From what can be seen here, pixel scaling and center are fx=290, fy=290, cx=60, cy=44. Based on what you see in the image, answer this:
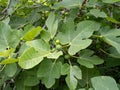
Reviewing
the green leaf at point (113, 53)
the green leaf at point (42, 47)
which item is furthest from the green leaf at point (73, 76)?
the green leaf at point (113, 53)

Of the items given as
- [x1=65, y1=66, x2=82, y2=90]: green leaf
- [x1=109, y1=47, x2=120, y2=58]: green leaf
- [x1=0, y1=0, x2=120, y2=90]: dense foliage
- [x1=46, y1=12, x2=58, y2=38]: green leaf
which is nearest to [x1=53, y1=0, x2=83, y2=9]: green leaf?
[x1=0, y1=0, x2=120, y2=90]: dense foliage


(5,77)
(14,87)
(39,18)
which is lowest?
(14,87)

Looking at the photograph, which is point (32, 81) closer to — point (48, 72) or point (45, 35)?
point (48, 72)

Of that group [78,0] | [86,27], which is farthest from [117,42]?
[78,0]

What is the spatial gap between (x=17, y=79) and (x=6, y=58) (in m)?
0.17

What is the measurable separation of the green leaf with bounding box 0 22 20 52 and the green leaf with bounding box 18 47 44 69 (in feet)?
0.57

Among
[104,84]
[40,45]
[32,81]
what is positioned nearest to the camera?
[104,84]

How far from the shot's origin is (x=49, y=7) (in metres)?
1.65

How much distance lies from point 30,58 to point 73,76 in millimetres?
196

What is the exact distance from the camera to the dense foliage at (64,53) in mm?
1170

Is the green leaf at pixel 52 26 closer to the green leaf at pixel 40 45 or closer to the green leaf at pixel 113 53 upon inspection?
the green leaf at pixel 40 45

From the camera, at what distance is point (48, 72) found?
1.24 metres

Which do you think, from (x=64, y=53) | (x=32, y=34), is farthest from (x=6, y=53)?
(x=64, y=53)

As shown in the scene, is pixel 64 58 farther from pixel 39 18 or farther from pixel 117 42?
pixel 39 18
